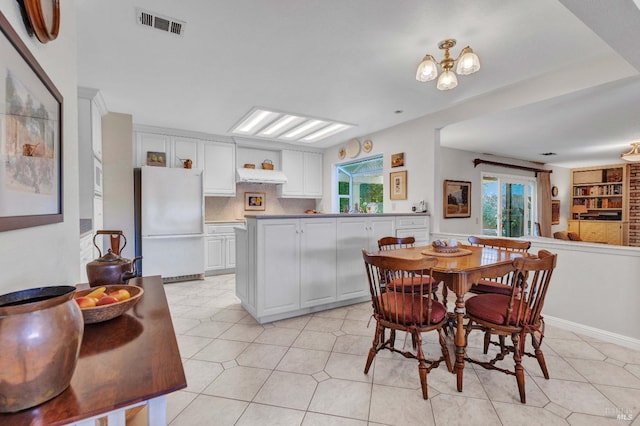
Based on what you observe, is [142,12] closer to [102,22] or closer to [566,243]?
[102,22]

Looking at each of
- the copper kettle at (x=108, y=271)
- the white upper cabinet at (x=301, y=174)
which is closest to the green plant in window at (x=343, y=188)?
the white upper cabinet at (x=301, y=174)

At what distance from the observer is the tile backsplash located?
5570 mm

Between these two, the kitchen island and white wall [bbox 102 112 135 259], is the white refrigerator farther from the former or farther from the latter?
the kitchen island

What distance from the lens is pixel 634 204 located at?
6965 millimetres

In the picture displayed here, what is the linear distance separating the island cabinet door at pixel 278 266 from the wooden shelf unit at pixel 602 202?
854 centimetres

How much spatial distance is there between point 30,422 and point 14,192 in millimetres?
651

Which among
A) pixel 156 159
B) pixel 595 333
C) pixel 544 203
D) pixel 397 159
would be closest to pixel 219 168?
pixel 156 159

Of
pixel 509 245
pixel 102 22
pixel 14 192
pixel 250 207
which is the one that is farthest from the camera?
pixel 250 207

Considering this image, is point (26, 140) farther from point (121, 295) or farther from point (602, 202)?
point (602, 202)

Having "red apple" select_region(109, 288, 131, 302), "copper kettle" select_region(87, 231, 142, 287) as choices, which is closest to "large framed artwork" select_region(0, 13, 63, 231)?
"copper kettle" select_region(87, 231, 142, 287)

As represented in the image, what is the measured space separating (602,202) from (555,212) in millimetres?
1128

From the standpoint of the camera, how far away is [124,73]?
286cm

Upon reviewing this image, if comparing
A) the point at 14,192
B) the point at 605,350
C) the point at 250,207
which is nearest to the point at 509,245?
the point at 605,350

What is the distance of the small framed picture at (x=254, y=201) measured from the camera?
19.3ft
